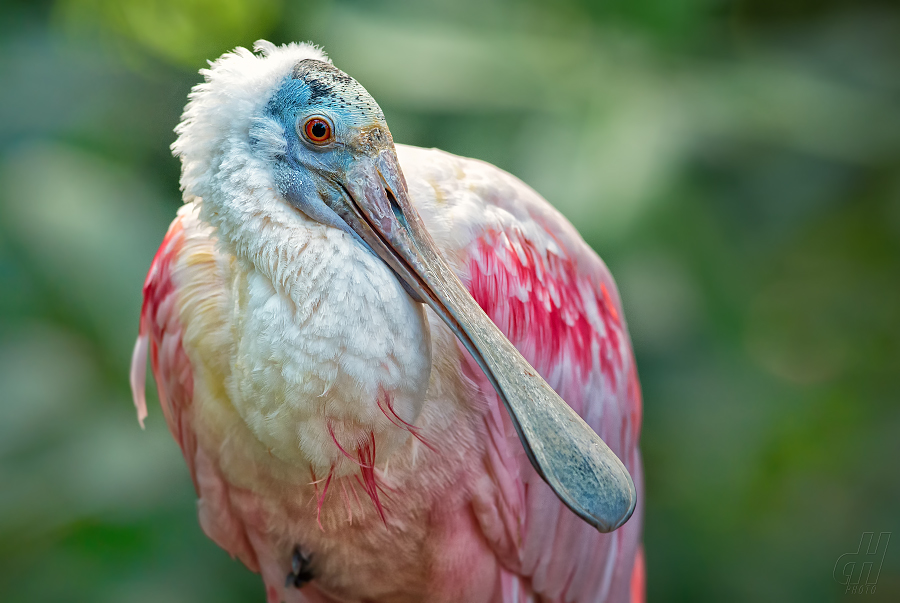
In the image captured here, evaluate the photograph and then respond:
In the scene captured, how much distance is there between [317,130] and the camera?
46.0 inches

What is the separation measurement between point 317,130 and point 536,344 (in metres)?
0.54

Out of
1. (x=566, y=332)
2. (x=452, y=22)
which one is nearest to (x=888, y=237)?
(x=452, y=22)

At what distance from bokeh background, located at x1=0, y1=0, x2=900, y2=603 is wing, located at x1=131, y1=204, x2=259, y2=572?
117 cm

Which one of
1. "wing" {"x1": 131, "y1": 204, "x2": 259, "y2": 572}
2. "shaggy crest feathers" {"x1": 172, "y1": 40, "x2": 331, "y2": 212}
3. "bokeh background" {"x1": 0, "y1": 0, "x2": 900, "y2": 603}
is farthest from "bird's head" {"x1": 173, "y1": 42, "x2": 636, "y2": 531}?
"bokeh background" {"x1": 0, "y1": 0, "x2": 900, "y2": 603}

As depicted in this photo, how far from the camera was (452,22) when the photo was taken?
3.22 meters

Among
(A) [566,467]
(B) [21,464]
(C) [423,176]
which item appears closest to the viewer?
(A) [566,467]

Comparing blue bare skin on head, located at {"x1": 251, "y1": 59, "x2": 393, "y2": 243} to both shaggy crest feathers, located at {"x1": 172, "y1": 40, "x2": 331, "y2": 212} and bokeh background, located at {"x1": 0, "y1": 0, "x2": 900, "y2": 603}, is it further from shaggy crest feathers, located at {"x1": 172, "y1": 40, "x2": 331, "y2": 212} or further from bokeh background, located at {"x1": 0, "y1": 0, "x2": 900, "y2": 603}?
bokeh background, located at {"x1": 0, "y1": 0, "x2": 900, "y2": 603}

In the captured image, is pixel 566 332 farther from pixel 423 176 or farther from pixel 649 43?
pixel 649 43

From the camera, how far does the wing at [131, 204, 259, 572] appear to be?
4.49 feet

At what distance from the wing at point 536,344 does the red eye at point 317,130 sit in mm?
191

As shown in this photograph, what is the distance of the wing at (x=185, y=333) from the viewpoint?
4.49 ft

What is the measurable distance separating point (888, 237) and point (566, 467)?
2.73 meters

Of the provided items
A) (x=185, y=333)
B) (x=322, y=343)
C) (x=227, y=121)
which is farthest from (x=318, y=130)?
(x=185, y=333)

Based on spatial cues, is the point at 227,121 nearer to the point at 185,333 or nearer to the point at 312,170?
the point at 312,170
